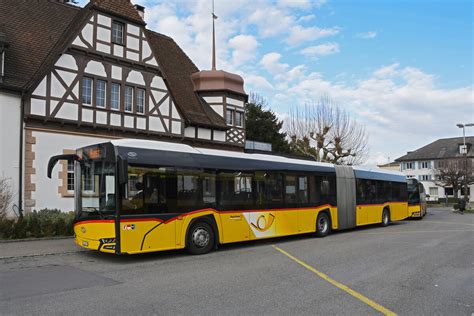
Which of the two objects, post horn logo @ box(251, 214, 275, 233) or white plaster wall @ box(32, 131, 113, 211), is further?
white plaster wall @ box(32, 131, 113, 211)

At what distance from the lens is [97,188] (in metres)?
10.1

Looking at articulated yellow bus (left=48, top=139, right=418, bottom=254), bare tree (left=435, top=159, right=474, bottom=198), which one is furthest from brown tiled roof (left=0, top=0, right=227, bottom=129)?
bare tree (left=435, top=159, right=474, bottom=198)

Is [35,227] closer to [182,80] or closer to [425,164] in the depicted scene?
[182,80]

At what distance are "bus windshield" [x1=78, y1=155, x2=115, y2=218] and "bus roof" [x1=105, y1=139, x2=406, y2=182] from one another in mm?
604

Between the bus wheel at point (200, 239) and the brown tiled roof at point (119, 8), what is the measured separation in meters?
12.9

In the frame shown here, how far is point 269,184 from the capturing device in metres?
13.8

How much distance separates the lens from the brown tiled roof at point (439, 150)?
7769cm

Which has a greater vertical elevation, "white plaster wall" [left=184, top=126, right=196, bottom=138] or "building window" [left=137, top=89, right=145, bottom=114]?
"building window" [left=137, top=89, right=145, bottom=114]

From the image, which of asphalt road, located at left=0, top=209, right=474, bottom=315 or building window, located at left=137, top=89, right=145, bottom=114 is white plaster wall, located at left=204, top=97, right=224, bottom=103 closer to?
building window, located at left=137, top=89, right=145, bottom=114

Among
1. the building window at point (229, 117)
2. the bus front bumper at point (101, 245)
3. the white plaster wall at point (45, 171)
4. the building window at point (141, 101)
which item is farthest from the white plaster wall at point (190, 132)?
the bus front bumper at point (101, 245)

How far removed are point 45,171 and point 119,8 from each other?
8455mm

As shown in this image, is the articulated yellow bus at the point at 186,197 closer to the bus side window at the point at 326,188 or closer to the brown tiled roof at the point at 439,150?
the bus side window at the point at 326,188

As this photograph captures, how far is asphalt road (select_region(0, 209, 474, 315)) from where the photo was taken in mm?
6254

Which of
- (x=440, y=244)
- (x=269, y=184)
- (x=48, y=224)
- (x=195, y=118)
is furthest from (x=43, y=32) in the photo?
(x=440, y=244)
